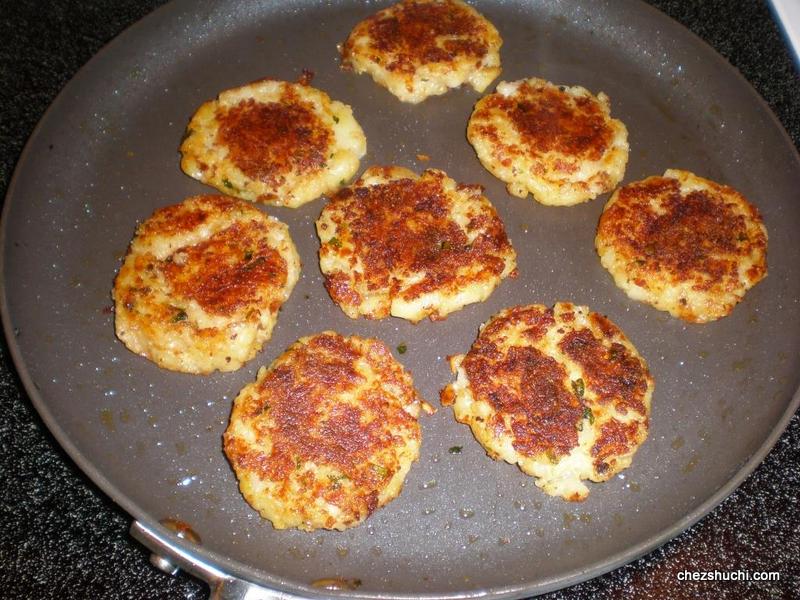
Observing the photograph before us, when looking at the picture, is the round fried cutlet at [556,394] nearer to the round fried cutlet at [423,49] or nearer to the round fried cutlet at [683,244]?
the round fried cutlet at [683,244]

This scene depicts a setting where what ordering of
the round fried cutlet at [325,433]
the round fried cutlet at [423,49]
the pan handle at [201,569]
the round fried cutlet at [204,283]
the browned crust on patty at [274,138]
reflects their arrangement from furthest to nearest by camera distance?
the round fried cutlet at [423,49], the browned crust on patty at [274,138], the round fried cutlet at [204,283], the round fried cutlet at [325,433], the pan handle at [201,569]

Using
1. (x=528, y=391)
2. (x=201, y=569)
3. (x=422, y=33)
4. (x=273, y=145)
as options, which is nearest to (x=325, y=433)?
(x=201, y=569)

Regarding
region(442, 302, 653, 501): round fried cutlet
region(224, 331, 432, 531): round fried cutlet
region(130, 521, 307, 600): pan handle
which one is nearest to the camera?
region(130, 521, 307, 600): pan handle

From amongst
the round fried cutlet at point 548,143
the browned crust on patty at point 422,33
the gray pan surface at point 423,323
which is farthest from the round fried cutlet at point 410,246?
the browned crust on patty at point 422,33

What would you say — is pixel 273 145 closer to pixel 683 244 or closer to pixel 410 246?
pixel 410 246

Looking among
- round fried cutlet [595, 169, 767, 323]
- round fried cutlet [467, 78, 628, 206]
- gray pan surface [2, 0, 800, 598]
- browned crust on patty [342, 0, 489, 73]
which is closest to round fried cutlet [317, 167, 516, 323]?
gray pan surface [2, 0, 800, 598]

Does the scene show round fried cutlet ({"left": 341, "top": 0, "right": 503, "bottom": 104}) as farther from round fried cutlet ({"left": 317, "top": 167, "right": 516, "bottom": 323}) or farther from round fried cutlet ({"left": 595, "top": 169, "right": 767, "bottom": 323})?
round fried cutlet ({"left": 595, "top": 169, "right": 767, "bottom": 323})
